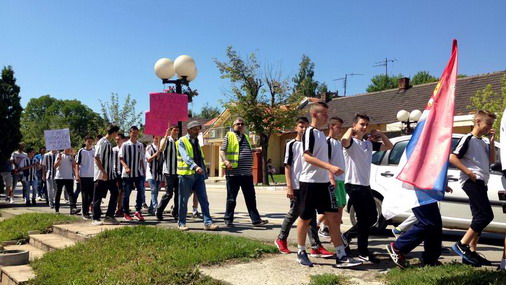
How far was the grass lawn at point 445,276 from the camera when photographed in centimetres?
410

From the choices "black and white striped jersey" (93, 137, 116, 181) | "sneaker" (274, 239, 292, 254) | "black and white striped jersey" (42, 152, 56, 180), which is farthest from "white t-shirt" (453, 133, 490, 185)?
"black and white striped jersey" (42, 152, 56, 180)

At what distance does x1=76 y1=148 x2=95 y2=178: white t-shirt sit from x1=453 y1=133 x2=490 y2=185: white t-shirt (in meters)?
7.66

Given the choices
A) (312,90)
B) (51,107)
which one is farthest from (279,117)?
(51,107)

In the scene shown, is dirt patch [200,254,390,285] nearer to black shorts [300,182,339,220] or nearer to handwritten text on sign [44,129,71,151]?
black shorts [300,182,339,220]

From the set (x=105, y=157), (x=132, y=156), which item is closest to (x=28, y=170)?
(x=132, y=156)

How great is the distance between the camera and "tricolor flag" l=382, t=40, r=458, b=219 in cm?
467

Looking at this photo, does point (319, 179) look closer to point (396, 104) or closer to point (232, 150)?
point (232, 150)

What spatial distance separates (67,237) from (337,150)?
499 cm

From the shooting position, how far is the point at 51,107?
345 ft

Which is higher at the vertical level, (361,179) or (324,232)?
(361,179)

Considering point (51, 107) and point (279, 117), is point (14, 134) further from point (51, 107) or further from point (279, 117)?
point (51, 107)

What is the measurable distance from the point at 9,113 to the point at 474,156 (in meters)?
13.6

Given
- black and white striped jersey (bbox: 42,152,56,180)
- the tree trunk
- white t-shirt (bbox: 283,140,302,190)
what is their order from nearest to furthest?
white t-shirt (bbox: 283,140,302,190) < black and white striped jersey (bbox: 42,152,56,180) < the tree trunk

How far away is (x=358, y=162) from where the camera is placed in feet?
19.5
